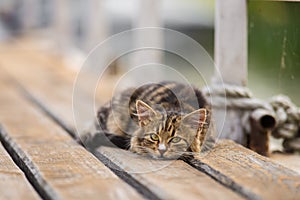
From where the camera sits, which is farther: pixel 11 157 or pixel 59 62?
pixel 59 62

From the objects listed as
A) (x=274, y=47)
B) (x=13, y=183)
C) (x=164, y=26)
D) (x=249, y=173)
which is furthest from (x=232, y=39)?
(x=164, y=26)

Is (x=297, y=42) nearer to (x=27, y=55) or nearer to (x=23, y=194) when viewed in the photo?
(x=23, y=194)

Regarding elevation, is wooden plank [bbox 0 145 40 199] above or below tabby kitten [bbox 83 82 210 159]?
below

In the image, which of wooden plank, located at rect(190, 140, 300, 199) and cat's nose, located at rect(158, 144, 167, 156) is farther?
cat's nose, located at rect(158, 144, 167, 156)

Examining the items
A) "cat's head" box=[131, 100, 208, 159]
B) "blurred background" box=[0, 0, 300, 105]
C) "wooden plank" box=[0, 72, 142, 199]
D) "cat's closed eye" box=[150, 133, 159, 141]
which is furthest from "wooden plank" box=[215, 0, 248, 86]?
"wooden plank" box=[0, 72, 142, 199]

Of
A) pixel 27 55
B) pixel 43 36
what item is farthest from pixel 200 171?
pixel 43 36

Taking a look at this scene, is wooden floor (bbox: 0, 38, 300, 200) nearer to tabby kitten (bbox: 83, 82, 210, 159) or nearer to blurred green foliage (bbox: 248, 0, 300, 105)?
tabby kitten (bbox: 83, 82, 210, 159)

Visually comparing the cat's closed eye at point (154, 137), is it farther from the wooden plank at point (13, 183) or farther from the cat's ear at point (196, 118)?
the wooden plank at point (13, 183)

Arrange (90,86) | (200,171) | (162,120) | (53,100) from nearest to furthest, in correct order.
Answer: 1. (200,171)
2. (162,120)
3. (53,100)
4. (90,86)
